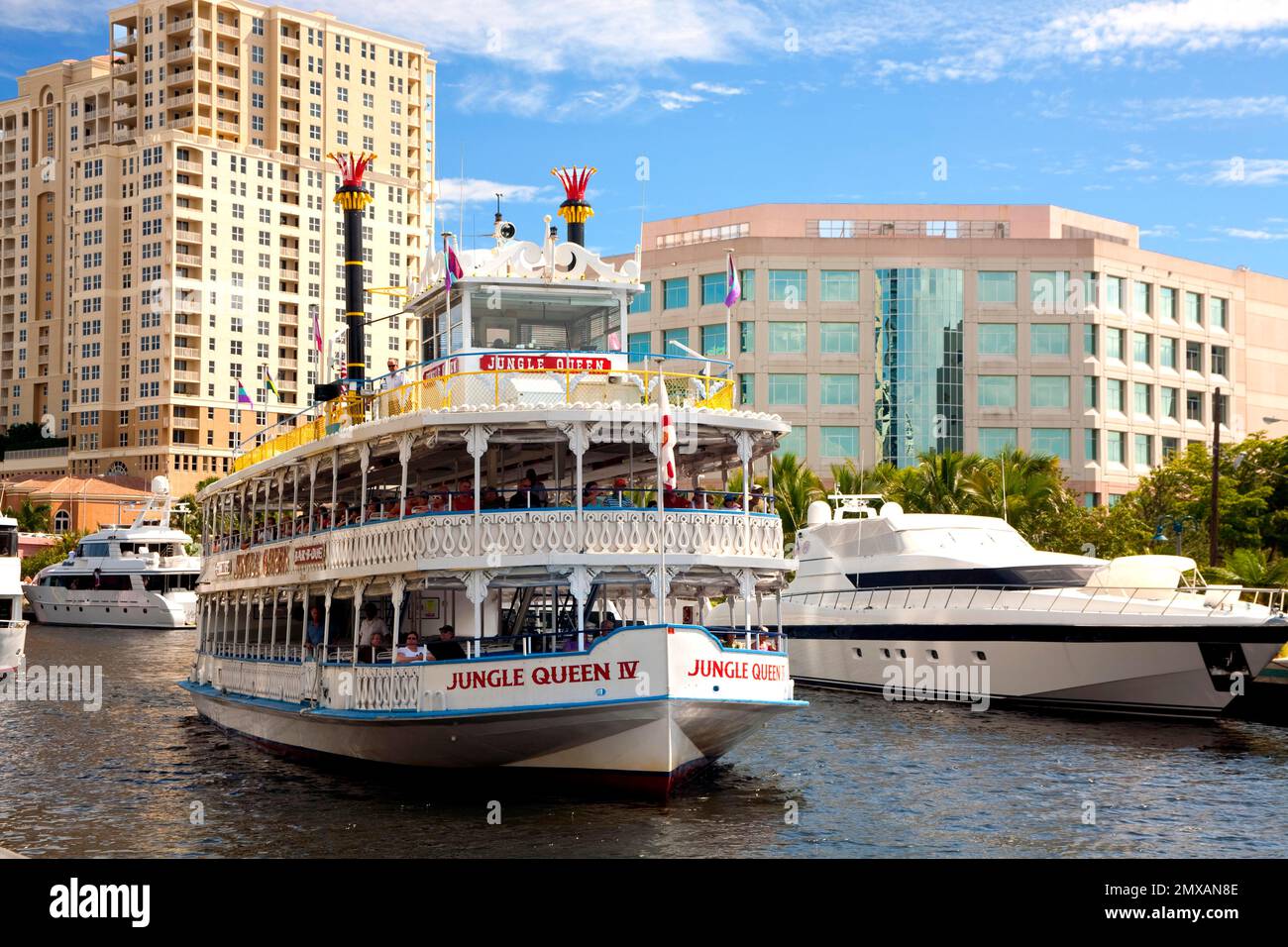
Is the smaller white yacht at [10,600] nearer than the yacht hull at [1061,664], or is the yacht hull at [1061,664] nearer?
the yacht hull at [1061,664]

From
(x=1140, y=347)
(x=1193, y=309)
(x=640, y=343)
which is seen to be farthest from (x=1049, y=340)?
(x=640, y=343)

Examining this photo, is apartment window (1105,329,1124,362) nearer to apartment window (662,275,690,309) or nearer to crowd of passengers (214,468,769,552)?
apartment window (662,275,690,309)

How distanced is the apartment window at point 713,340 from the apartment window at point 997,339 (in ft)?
50.8

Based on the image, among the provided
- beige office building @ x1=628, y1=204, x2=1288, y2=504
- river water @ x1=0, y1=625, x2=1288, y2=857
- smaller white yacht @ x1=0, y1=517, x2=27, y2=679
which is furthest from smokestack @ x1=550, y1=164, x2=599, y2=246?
beige office building @ x1=628, y1=204, x2=1288, y2=504

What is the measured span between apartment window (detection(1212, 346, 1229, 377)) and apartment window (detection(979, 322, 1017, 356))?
684 inches

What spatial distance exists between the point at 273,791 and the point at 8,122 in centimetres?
17244

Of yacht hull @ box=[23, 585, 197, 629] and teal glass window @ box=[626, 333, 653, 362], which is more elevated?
teal glass window @ box=[626, 333, 653, 362]

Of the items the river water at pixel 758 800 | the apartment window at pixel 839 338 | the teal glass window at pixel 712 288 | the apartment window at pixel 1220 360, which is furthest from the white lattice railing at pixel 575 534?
the apartment window at pixel 1220 360

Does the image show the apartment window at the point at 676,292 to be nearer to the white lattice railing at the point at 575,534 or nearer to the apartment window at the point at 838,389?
the apartment window at the point at 838,389

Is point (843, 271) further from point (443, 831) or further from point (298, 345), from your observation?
point (298, 345)

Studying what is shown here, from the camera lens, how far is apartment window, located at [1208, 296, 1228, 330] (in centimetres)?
9677

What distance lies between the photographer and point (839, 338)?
8731 centimetres

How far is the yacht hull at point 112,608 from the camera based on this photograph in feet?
298
